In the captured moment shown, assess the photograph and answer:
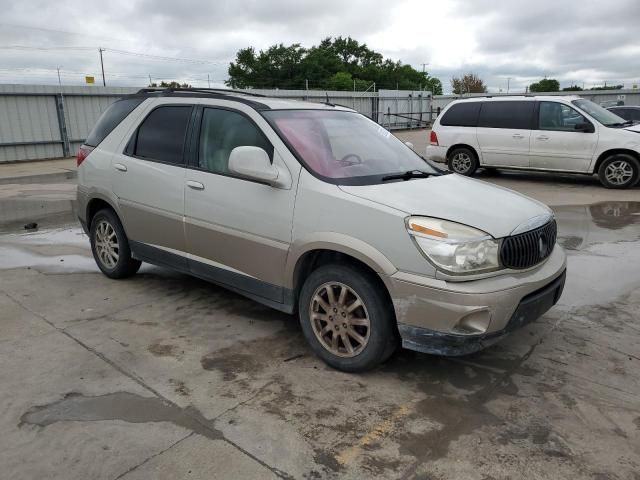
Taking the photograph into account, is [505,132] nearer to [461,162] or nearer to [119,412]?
[461,162]

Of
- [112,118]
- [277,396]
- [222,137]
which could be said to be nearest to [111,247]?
[112,118]

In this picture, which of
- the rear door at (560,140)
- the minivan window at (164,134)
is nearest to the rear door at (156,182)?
the minivan window at (164,134)

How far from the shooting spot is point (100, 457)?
2.68 metres

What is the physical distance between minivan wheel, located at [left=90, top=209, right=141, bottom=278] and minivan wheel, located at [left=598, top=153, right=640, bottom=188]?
9.30m

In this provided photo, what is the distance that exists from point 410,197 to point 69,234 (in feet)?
19.1

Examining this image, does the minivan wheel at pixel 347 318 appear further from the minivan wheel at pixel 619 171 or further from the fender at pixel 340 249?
the minivan wheel at pixel 619 171

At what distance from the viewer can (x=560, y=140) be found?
A: 10.8m

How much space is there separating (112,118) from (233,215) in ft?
7.33

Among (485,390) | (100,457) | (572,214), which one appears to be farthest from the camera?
(572,214)

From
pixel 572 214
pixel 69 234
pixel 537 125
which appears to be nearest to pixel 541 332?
pixel 572 214

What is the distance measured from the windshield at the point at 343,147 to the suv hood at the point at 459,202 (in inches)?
8.5

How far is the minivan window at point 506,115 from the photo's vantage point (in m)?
11.2

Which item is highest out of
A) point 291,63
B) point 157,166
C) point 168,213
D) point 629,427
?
point 291,63

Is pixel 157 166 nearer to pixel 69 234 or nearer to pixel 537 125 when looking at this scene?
pixel 69 234
